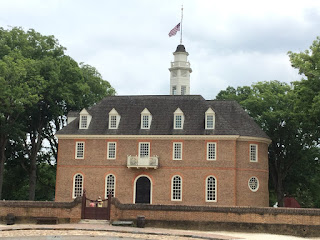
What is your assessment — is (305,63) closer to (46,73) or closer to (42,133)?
(46,73)

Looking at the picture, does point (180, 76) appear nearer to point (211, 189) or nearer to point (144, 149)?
point (144, 149)

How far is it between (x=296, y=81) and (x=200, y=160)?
10416 millimetres

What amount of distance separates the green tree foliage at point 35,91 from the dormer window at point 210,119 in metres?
14.4

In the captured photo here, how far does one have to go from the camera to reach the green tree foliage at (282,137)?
2110 inches

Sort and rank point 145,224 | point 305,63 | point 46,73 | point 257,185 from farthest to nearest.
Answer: point 46,73, point 257,185, point 305,63, point 145,224

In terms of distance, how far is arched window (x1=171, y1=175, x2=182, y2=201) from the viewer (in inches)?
1837

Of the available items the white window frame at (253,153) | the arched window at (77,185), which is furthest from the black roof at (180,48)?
the arched window at (77,185)

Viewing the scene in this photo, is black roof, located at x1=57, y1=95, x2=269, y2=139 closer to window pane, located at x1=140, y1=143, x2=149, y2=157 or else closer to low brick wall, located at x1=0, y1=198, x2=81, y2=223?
window pane, located at x1=140, y1=143, x2=149, y2=157

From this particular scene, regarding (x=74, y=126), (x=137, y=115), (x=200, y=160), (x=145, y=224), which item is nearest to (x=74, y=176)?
(x=74, y=126)

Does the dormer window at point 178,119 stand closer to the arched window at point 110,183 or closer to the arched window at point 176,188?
the arched window at point 176,188

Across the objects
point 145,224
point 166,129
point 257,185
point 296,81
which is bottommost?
point 145,224

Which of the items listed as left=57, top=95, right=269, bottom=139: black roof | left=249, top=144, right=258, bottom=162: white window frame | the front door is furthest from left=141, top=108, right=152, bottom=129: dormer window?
left=249, top=144, right=258, bottom=162: white window frame

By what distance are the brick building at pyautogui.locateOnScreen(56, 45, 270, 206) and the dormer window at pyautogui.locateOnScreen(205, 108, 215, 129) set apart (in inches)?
3.4

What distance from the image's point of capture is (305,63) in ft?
145
